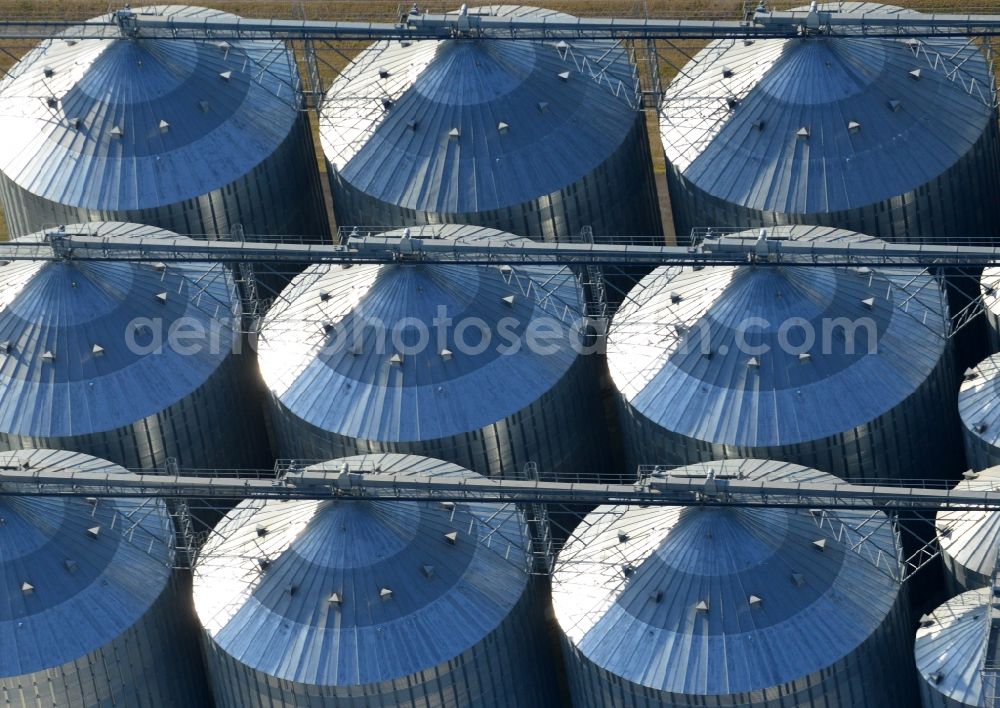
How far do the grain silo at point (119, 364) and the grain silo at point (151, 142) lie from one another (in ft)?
27.9

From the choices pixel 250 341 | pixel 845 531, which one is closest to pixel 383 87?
pixel 250 341

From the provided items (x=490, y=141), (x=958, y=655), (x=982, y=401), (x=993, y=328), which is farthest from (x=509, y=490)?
(x=993, y=328)

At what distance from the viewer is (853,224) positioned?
14838 cm

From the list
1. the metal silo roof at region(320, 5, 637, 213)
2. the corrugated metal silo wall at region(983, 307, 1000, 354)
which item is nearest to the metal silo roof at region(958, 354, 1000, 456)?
the corrugated metal silo wall at region(983, 307, 1000, 354)

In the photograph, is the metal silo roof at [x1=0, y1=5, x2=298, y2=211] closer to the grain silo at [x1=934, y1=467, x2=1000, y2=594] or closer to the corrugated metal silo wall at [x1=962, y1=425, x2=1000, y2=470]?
the corrugated metal silo wall at [x1=962, y1=425, x2=1000, y2=470]

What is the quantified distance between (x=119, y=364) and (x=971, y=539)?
1872 inches

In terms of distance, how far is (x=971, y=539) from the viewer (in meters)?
131

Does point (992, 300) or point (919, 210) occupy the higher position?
point (919, 210)

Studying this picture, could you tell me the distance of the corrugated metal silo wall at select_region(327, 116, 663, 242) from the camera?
499 ft

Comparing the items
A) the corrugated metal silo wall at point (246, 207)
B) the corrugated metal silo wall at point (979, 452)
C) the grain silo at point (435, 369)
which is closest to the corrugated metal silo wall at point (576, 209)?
the corrugated metal silo wall at point (246, 207)

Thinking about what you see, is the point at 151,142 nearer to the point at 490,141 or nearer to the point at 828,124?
the point at 490,141

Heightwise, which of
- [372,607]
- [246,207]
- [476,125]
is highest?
[476,125]

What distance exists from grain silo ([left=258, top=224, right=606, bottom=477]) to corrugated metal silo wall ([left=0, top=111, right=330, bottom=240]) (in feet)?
45.2

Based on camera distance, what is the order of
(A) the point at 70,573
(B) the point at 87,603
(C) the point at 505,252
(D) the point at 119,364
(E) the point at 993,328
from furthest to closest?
(D) the point at 119,364
(E) the point at 993,328
(C) the point at 505,252
(A) the point at 70,573
(B) the point at 87,603
